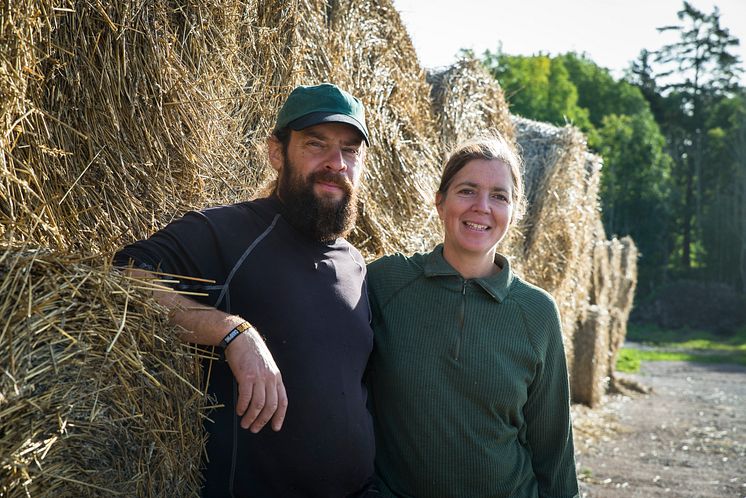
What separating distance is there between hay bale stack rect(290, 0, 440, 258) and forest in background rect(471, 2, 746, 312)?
25.6 m

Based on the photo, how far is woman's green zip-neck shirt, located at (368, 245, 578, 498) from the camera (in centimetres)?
299

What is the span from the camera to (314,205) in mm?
2936

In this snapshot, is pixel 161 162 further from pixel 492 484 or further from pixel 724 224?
pixel 724 224

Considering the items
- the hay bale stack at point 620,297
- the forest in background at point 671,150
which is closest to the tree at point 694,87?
the forest in background at point 671,150

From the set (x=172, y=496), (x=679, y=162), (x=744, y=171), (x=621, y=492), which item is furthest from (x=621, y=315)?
(x=679, y=162)

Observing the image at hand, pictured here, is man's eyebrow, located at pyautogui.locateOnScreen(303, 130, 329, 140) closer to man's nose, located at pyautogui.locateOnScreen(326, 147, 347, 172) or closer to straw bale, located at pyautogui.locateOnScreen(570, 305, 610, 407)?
man's nose, located at pyautogui.locateOnScreen(326, 147, 347, 172)

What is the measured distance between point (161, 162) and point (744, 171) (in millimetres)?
40599

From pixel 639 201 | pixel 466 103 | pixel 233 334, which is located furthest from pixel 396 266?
pixel 639 201

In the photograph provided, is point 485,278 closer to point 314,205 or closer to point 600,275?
point 314,205

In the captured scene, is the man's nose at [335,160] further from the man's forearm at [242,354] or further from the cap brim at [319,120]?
the man's forearm at [242,354]

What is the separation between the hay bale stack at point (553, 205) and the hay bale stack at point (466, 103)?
A: 911 millimetres

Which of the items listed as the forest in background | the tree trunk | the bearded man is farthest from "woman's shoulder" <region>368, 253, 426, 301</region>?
the tree trunk

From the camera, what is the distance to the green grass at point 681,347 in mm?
17719

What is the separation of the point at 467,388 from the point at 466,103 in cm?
328
